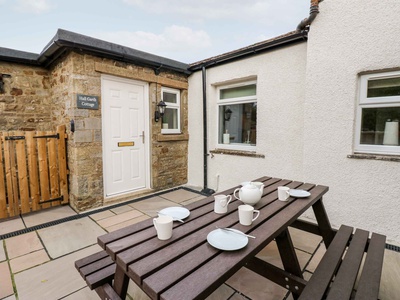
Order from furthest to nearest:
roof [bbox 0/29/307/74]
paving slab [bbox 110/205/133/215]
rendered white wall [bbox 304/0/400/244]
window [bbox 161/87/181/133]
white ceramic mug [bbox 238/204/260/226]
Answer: window [bbox 161/87/181/133], paving slab [bbox 110/205/133/215], roof [bbox 0/29/307/74], rendered white wall [bbox 304/0/400/244], white ceramic mug [bbox 238/204/260/226]

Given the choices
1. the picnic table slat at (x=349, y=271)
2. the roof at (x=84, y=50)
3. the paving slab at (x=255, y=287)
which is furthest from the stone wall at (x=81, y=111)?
the picnic table slat at (x=349, y=271)

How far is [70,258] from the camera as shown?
2.19m

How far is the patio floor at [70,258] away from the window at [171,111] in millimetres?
1975

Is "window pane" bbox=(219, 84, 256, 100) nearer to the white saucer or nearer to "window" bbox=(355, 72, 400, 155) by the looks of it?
"window" bbox=(355, 72, 400, 155)

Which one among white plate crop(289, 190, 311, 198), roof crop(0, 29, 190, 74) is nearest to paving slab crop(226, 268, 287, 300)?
white plate crop(289, 190, 311, 198)

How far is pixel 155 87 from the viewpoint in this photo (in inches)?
168


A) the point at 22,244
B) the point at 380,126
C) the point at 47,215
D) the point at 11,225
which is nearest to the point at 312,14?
the point at 380,126

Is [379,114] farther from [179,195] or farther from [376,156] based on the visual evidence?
[179,195]

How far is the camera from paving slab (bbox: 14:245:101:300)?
67.3 inches

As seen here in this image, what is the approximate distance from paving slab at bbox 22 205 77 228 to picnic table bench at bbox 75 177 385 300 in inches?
84.0

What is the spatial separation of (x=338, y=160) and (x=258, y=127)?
4.50 feet

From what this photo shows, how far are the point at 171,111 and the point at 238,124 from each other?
62.7 inches

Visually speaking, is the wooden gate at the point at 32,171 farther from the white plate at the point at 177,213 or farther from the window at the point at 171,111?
the white plate at the point at 177,213

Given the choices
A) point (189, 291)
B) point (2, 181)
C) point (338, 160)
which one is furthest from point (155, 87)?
point (189, 291)
